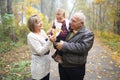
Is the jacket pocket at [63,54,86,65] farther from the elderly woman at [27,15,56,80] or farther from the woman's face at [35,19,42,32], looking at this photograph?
the woman's face at [35,19,42,32]

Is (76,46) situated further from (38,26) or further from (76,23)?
(38,26)

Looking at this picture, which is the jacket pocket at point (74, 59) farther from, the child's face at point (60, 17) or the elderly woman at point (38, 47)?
the child's face at point (60, 17)

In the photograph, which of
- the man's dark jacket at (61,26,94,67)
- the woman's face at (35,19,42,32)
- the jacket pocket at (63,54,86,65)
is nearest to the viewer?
the man's dark jacket at (61,26,94,67)

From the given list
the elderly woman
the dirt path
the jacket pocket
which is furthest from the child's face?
the dirt path

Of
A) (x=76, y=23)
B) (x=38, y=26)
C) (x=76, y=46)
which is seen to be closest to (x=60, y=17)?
(x=38, y=26)

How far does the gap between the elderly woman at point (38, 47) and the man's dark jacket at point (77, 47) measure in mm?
322

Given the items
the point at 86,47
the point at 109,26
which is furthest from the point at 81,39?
the point at 109,26

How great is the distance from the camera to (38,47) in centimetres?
385

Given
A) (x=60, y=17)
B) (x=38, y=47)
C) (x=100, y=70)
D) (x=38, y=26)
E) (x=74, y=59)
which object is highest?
(x=60, y=17)

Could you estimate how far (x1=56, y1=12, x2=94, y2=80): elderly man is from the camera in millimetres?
3648

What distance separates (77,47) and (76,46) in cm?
3

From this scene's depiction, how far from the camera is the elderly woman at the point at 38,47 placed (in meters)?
3.82

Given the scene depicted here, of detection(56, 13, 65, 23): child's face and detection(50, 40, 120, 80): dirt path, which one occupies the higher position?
detection(56, 13, 65, 23): child's face

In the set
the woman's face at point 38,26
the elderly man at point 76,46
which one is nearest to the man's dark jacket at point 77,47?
the elderly man at point 76,46
